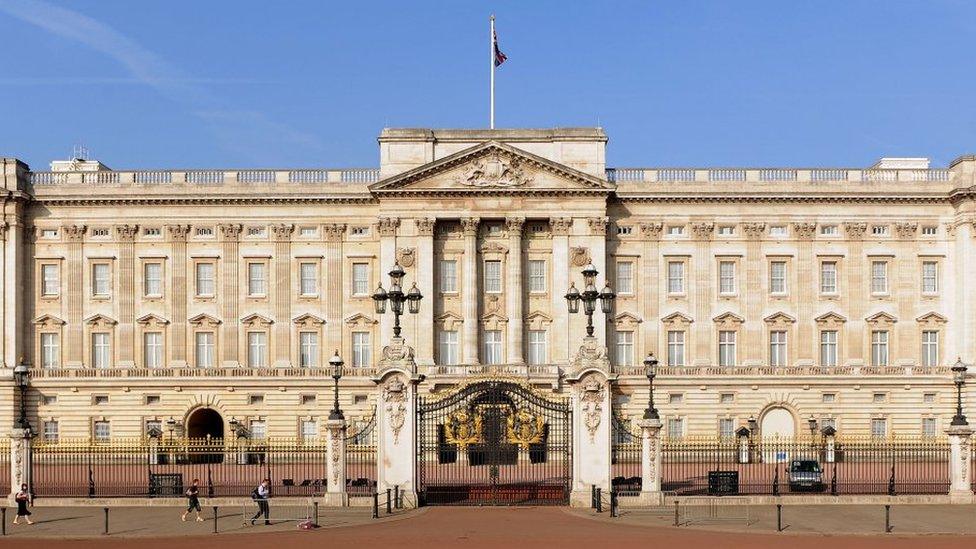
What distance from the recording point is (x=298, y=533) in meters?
32.8

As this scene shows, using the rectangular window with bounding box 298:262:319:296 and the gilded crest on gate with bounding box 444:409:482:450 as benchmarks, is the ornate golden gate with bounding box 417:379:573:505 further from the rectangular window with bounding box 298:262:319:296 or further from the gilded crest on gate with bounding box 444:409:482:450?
the rectangular window with bounding box 298:262:319:296

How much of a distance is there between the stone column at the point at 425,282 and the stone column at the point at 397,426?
2650 cm

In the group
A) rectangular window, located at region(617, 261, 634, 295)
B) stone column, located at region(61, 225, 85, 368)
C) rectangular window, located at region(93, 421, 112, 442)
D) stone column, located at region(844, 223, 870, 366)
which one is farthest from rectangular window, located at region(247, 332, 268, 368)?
stone column, located at region(844, 223, 870, 366)

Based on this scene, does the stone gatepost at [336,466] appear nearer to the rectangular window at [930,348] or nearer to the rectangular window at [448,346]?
the rectangular window at [448,346]

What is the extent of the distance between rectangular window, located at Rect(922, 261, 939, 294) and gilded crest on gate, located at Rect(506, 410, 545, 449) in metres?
36.1

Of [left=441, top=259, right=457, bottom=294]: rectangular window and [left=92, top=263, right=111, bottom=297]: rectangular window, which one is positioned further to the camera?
[left=92, top=263, right=111, bottom=297]: rectangular window

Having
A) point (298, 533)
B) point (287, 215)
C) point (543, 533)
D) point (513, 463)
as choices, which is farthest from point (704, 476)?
point (287, 215)

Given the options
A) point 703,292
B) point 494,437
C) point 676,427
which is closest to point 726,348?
point 703,292

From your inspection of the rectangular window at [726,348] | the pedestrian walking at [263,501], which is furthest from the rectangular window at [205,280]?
the pedestrian walking at [263,501]

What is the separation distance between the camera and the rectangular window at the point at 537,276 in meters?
66.9

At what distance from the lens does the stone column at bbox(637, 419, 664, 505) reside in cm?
3878

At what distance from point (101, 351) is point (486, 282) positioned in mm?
22677

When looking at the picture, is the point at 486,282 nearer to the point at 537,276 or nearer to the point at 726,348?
the point at 537,276

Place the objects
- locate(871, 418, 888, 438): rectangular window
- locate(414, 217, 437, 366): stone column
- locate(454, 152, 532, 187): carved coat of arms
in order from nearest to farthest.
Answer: locate(414, 217, 437, 366): stone column → locate(454, 152, 532, 187): carved coat of arms → locate(871, 418, 888, 438): rectangular window
